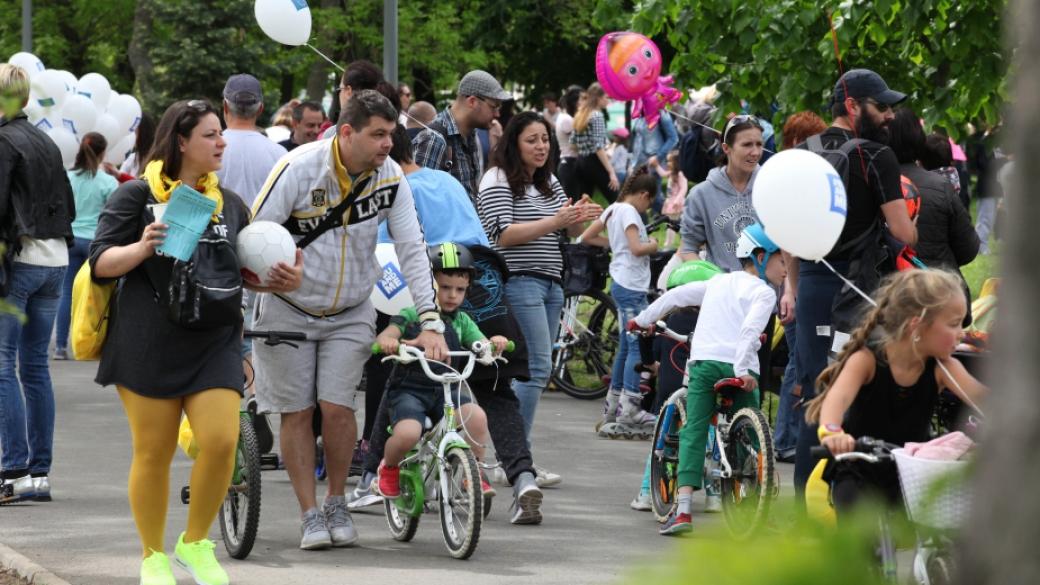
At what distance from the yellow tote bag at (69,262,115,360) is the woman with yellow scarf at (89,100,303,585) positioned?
1.6 inches

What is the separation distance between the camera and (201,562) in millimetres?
5953

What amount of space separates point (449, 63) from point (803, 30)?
71.3 feet

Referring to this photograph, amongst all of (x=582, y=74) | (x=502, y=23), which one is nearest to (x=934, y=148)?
(x=502, y=23)

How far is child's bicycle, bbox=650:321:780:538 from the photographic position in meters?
6.93

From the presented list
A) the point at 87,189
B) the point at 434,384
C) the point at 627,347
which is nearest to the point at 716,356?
the point at 434,384

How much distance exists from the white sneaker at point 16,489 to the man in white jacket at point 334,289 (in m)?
1.83

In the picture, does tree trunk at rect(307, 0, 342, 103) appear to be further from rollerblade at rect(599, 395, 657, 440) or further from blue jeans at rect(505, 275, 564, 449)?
blue jeans at rect(505, 275, 564, 449)

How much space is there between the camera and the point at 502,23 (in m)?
40.5

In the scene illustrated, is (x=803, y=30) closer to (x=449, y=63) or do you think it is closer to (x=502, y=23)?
(x=449, y=63)

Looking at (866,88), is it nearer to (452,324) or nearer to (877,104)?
(877,104)

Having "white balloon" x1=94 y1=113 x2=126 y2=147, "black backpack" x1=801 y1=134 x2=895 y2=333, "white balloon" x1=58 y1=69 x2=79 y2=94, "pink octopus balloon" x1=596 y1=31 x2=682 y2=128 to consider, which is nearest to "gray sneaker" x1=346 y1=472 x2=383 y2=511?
"black backpack" x1=801 y1=134 x2=895 y2=333

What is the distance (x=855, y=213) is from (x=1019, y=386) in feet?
19.7

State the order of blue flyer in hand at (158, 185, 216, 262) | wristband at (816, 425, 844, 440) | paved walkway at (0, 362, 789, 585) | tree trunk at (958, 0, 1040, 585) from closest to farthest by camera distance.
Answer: tree trunk at (958, 0, 1040, 585) → wristband at (816, 425, 844, 440) → blue flyer in hand at (158, 185, 216, 262) → paved walkway at (0, 362, 789, 585)

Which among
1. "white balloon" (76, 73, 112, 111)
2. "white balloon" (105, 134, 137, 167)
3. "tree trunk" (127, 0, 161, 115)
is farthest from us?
"tree trunk" (127, 0, 161, 115)
